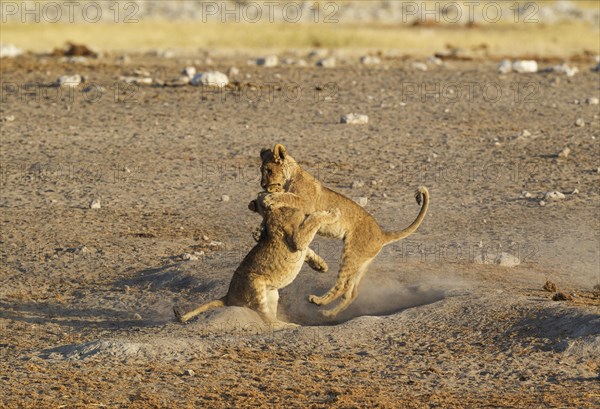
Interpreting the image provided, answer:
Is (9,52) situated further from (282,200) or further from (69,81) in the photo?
(282,200)

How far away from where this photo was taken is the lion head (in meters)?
8.83

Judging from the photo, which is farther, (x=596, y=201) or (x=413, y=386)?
(x=596, y=201)

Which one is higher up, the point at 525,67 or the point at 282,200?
the point at 525,67

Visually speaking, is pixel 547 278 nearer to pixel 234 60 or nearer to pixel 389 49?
pixel 234 60

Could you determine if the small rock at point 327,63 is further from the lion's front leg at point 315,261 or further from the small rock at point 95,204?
the lion's front leg at point 315,261

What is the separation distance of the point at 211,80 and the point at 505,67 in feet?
16.7

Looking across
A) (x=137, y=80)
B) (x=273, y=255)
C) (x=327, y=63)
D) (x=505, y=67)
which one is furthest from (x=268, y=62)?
(x=273, y=255)

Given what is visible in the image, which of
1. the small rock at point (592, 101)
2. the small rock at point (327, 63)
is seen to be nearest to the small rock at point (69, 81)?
the small rock at point (327, 63)

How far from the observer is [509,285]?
940 cm

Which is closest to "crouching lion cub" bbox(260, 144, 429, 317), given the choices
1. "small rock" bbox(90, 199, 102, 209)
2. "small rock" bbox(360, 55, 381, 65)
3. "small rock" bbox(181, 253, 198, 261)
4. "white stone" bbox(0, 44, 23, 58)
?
"small rock" bbox(181, 253, 198, 261)

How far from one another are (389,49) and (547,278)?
49.8 ft

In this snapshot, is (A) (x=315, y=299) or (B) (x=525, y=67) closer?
(A) (x=315, y=299)

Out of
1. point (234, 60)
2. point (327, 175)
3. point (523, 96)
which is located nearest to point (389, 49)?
point (234, 60)

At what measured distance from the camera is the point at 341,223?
9031 mm
